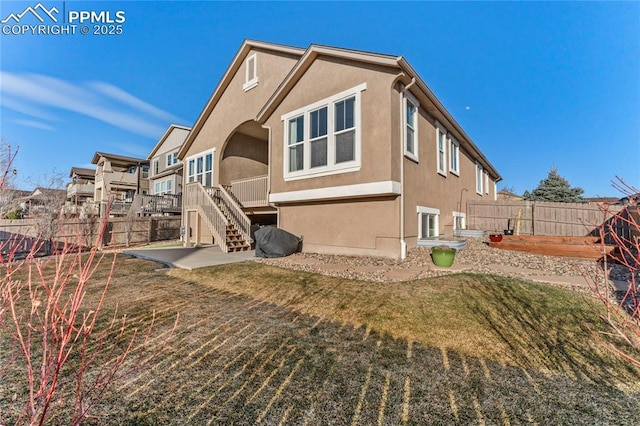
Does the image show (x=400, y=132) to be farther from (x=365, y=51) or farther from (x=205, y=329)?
(x=205, y=329)

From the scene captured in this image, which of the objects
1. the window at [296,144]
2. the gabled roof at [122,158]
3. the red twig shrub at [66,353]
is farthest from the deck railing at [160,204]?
the red twig shrub at [66,353]

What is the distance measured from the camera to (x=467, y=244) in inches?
382

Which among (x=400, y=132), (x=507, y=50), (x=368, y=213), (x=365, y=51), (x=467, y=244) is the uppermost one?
(x=507, y=50)

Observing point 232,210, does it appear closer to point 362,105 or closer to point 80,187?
point 362,105

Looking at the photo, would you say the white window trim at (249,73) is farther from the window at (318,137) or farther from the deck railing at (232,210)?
the deck railing at (232,210)

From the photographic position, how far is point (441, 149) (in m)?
11.3

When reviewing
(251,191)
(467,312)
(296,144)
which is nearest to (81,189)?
(251,191)

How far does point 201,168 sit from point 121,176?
77.6 ft

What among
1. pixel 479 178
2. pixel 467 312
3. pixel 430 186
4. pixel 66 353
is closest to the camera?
pixel 66 353

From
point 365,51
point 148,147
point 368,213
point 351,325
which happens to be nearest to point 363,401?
point 351,325

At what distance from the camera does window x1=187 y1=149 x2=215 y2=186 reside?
14.9m

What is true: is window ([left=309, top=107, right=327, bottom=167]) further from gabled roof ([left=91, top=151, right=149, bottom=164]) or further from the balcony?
the balcony

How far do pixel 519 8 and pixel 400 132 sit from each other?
560 cm

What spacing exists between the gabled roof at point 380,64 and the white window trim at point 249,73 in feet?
7.91
